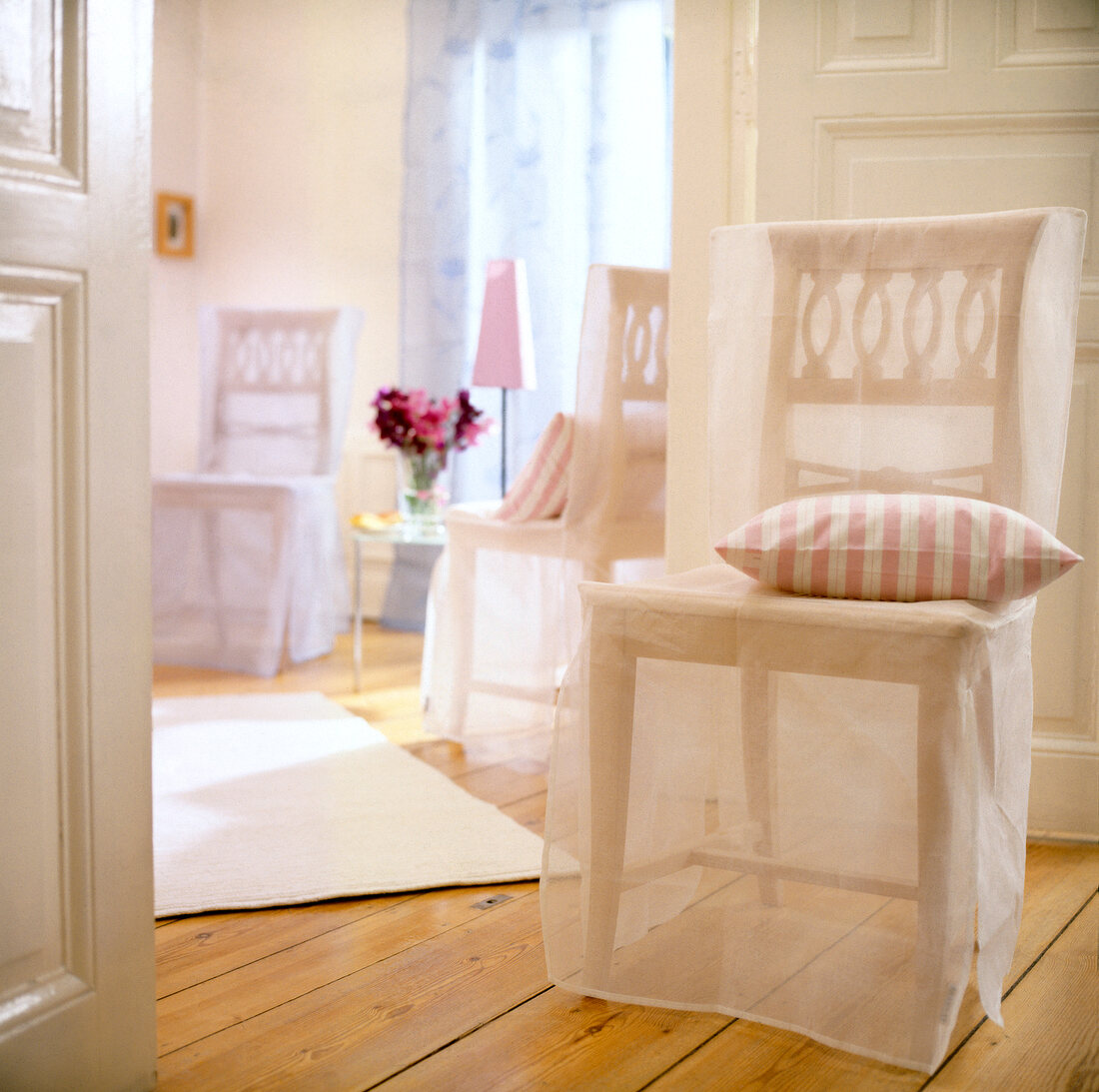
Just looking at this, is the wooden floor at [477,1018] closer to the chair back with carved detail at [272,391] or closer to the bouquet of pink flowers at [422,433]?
the bouquet of pink flowers at [422,433]

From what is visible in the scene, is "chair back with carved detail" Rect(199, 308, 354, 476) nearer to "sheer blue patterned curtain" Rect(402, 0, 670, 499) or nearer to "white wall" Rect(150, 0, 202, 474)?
"sheer blue patterned curtain" Rect(402, 0, 670, 499)

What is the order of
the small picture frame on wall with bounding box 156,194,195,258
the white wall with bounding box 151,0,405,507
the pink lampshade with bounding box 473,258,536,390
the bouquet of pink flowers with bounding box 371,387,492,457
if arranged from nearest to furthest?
1. the pink lampshade with bounding box 473,258,536,390
2. the bouquet of pink flowers with bounding box 371,387,492,457
3. the white wall with bounding box 151,0,405,507
4. the small picture frame on wall with bounding box 156,194,195,258

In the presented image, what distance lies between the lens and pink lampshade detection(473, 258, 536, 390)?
3.37 m

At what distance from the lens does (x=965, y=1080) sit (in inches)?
55.1

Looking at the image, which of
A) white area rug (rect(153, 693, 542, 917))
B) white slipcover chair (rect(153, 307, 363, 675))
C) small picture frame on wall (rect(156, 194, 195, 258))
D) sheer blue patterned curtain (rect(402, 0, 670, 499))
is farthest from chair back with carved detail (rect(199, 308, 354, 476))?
white area rug (rect(153, 693, 542, 917))

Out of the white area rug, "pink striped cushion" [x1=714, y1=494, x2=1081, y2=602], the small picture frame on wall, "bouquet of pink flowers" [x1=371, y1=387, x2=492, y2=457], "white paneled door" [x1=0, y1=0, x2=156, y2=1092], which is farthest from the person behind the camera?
the small picture frame on wall

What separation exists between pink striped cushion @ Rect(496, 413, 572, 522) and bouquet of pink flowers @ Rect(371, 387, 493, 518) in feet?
2.67

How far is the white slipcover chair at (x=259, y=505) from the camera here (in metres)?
3.63

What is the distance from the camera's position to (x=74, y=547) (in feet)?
4.15

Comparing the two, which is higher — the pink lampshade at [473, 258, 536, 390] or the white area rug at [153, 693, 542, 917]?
the pink lampshade at [473, 258, 536, 390]

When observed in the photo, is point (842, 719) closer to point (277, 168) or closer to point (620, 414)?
point (620, 414)

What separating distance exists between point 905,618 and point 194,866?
127 centimetres

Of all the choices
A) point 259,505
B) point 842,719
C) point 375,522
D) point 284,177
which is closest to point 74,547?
point 842,719

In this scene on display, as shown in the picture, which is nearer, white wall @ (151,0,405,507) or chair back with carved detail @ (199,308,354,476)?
chair back with carved detail @ (199,308,354,476)
